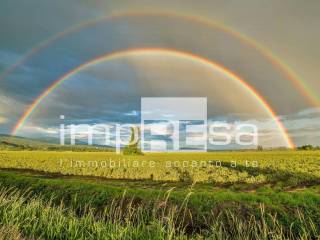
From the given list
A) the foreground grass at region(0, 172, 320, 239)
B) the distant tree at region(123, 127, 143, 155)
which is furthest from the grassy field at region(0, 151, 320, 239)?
the distant tree at region(123, 127, 143, 155)

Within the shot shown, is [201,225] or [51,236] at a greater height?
[51,236]

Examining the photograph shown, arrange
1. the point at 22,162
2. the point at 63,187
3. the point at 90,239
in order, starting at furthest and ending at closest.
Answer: the point at 22,162, the point at 63,187, the point at 90,239

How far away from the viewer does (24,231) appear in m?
8.12

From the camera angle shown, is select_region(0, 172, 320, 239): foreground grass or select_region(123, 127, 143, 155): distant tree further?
select_region(123, 127, 143, 155): distant tree

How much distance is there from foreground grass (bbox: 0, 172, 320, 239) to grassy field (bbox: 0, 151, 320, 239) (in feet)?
0.08

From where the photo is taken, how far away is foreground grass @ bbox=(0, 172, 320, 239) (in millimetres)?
7742

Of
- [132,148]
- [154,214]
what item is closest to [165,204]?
[154,214]

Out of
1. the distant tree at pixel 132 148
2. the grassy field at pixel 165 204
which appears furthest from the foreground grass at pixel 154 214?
the distant tree at pixel 132 148

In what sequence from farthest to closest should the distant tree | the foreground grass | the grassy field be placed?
the distant tree, the grassy field, the foreground grass

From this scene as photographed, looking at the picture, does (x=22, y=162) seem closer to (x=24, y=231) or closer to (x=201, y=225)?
(x=201, y=225)

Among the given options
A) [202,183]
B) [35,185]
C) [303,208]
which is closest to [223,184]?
[202,183]

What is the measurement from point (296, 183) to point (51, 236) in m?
23.3

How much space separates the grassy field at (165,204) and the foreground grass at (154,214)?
23 millimetres

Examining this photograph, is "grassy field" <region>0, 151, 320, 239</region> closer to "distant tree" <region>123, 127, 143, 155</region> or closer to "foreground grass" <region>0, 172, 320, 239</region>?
"foreground grass" <region>0, 172, 320, 239</region>
